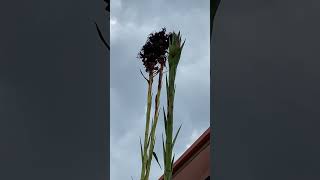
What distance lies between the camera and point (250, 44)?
1.60 meters

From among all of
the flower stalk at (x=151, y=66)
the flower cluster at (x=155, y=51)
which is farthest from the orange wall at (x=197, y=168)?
the flower cluster at (x=155, y=51)

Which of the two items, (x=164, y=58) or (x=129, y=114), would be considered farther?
(x=129, y=114)

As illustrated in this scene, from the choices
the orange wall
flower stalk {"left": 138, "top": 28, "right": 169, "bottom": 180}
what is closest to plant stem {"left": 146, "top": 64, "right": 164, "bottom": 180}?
flower stalk {"left": 138, "top": 28, "right": 169, "bottom": 180}

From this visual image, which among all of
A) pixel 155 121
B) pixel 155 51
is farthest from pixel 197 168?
pixel 155 51

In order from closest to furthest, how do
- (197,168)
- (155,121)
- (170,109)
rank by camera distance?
1. (170,109)
2. (155,121)
3. (197,168)

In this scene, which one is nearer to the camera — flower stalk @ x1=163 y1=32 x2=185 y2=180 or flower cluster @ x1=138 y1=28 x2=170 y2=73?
flower stalk @ x1=163 y1=32 x2=185 y2=180

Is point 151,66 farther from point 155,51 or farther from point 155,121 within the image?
point 155,121

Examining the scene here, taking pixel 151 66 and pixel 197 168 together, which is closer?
pixel 151 66

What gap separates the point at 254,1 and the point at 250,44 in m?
0.15

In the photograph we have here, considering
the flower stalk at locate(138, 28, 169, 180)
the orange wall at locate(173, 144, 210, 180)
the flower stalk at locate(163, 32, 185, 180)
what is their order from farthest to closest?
1. the orange wall at locate(173, 144, 210, 180)
2. the flower stalk at locate(138, 28, 169, 180)
3. the flower stalk at locate(163, 32, 185, 180)

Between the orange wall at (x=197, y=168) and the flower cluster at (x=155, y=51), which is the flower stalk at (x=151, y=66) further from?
the orange wall at (x=197, y=168)

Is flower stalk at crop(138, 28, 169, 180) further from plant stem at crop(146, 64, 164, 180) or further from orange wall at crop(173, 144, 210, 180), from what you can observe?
orange wall at crop(173, 144, 210, 180)
